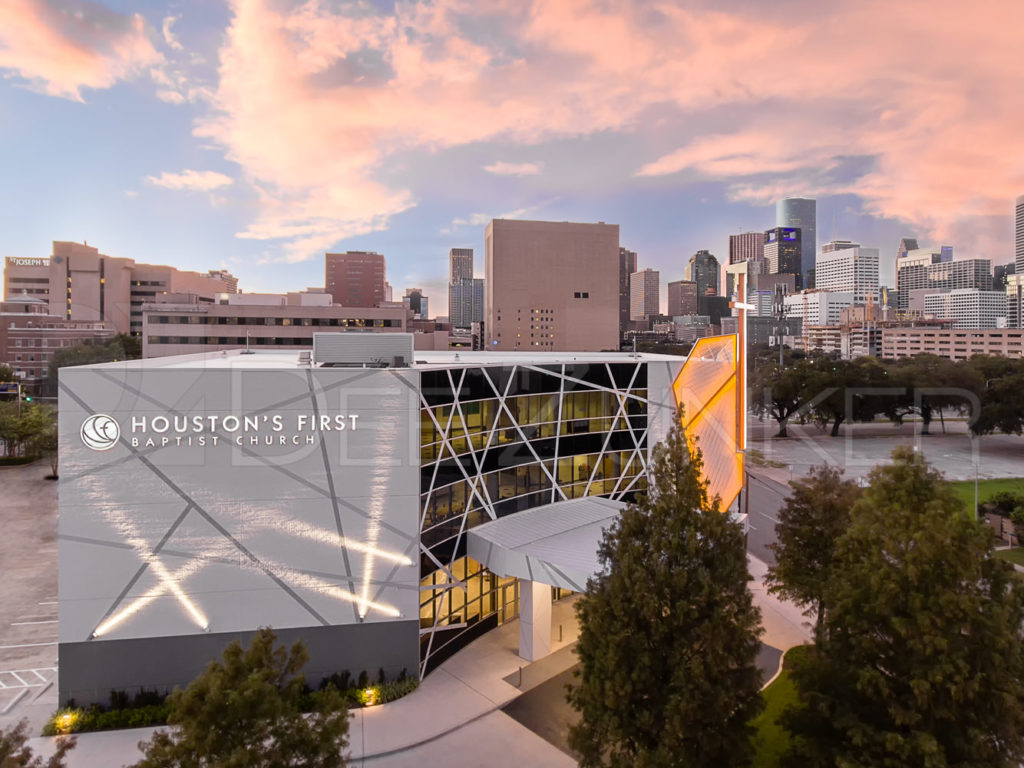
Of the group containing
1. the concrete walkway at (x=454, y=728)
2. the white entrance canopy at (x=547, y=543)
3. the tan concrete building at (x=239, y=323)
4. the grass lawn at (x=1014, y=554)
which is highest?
the tan concrete building at (x=239, y=323)

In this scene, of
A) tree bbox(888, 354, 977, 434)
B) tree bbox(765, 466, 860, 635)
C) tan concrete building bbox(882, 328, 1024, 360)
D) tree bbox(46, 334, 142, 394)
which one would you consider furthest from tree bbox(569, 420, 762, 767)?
tan concrete building bbox(882, 328, 1024, 360)

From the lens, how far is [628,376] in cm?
2555

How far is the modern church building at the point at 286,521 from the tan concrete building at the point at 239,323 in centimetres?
4829

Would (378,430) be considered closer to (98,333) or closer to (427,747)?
(427,747)

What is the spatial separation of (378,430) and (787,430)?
6266 cm

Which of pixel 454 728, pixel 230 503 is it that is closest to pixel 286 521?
pixel 230 503

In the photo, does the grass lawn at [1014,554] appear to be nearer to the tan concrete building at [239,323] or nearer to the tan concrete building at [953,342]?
the tan concrete building at [239,323]

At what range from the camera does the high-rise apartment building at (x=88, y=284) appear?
12631 cm

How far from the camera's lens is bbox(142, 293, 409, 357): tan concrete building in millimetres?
68250

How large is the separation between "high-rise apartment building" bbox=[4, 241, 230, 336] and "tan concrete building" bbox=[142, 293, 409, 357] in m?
59.6

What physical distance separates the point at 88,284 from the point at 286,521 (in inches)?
5548

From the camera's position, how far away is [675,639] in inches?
460

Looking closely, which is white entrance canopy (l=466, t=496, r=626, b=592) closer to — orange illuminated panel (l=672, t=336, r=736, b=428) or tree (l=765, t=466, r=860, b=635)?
orange illuminated panel (l=672, t=336, r=736, b=428)

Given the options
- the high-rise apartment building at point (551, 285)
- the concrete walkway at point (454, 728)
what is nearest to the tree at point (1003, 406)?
the concrete walkway at point (454, 728)
